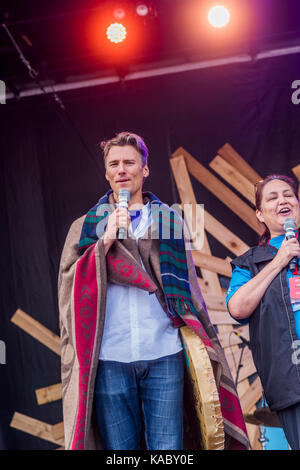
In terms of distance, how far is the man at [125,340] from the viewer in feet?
5.21

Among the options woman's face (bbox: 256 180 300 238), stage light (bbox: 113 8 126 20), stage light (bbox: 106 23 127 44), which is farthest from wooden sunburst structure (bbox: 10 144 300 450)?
woman's face (bbox: 256 180 300 238)

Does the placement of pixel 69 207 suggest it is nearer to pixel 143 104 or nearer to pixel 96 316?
pixel 143 104

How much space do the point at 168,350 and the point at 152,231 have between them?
1.54 feet

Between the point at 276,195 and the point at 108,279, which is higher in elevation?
the point at 276,195

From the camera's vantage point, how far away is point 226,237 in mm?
3100

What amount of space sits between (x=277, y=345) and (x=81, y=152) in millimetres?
2086

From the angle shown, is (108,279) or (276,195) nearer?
(108,279)

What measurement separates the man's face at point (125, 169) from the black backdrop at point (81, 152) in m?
1.28

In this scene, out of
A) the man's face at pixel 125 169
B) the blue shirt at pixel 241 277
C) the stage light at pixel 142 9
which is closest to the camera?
the man's face at pixel 125 169

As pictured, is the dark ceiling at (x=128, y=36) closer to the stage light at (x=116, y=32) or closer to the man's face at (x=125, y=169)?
the stage light at (x=116, y=32)

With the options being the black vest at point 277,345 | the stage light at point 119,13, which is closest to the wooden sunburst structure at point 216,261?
the stage light at point 119,13

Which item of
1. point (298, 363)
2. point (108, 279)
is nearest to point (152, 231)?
point (108, 279)

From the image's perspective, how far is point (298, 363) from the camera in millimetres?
1686

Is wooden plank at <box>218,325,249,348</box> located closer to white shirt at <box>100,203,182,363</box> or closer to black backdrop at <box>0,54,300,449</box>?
black backdrop at <box>0,54,300,449</box>
